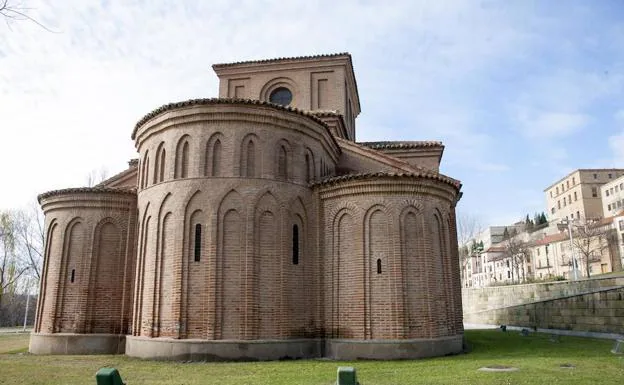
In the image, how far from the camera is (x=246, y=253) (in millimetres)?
14633

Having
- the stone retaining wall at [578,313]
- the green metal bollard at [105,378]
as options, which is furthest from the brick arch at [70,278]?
the stone retaining wall at [578,313]

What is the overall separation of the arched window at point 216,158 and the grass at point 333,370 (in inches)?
230

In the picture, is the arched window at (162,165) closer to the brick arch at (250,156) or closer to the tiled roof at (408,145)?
the brick arch at (250,156)

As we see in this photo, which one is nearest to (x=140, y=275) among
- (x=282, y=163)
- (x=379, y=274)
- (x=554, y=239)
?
(x=282, y=163)

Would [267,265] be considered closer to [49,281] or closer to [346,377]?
[346,377]

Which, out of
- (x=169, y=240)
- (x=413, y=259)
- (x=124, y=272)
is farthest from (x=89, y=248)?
(x=413, y=259)

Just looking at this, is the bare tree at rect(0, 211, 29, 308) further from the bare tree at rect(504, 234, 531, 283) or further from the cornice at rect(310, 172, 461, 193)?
the bare tree at rect(504, 234, 531, 283)

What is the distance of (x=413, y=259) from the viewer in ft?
51.4

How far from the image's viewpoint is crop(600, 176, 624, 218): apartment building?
68688 mm

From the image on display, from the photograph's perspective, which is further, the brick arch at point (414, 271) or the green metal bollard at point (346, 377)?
the brick arch at point (414, 271)

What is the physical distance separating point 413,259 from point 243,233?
561 cm

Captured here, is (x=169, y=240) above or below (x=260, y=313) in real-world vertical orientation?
above

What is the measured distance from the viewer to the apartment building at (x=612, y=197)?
6869 cm

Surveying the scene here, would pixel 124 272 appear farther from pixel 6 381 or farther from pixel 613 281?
pixel 613 281
